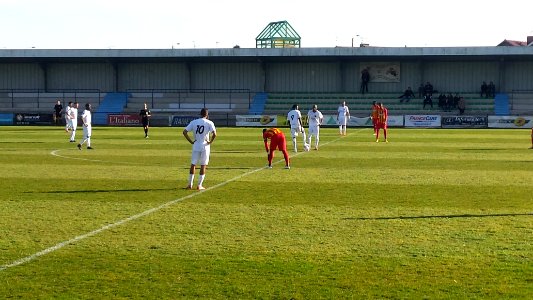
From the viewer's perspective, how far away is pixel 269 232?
11984mm

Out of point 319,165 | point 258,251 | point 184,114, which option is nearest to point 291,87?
point 184,114

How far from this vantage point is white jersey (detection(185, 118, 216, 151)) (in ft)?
57.0

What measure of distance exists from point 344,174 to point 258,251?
10.5m

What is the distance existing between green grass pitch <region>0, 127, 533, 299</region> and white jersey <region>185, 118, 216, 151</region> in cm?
100

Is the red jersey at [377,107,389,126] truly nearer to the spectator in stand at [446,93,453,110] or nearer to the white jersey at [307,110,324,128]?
the white jersey at [307,110,324,128]

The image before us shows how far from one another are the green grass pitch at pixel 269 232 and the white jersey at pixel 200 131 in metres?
1.00

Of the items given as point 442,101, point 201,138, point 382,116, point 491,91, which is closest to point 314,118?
point 382,116

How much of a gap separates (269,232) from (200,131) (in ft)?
19.2

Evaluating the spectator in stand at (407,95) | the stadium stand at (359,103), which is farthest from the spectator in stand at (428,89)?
the spectator in stand at (407,95)

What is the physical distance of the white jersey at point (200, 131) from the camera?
1738 cm

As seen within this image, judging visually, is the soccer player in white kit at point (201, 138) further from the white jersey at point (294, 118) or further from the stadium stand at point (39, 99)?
the stadium stand at point (39, 99)

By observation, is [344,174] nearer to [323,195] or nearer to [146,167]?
[323,195]

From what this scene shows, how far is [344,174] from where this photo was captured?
2081 centimetres

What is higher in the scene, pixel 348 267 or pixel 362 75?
pixel 362 75
